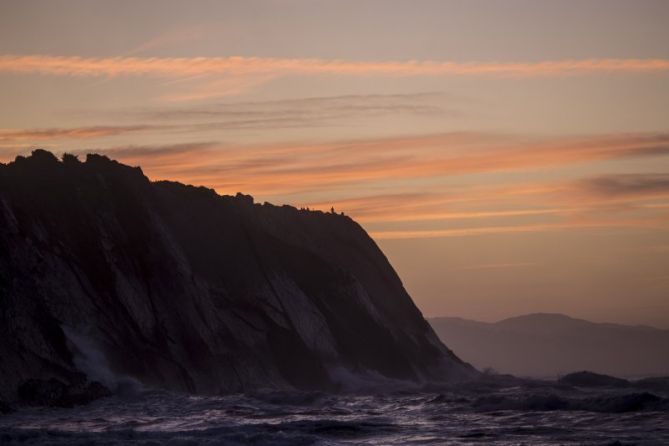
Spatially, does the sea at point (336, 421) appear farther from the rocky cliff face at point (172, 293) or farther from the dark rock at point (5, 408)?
the rocky cliff face at point (172, 293)

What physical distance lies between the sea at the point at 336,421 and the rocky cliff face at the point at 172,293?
355 cm

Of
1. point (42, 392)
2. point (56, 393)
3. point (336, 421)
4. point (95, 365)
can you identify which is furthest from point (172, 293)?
point (336, 421)

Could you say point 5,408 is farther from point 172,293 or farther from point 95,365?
point 172,293

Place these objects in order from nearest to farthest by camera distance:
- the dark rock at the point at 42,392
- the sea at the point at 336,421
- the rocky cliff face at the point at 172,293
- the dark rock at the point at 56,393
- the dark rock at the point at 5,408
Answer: the sea at the point at 336,421 → the dark rock at the point at 5,408 → the dark rock at the point at 42,392 → the dark rock at the point at 56,393 → the rocky cliff face at the point at 172,293

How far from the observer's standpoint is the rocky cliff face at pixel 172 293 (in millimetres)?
44812

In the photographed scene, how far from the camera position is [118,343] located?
155 feet

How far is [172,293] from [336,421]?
17.4 m

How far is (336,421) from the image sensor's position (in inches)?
1485

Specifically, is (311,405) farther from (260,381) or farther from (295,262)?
(295,262)

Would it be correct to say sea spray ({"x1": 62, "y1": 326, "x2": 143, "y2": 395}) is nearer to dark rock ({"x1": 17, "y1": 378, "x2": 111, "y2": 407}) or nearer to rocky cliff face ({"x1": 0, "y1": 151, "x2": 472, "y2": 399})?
rocky cliff face ({"x1": 0, "y1": 151, "x2": 472, "y2": 399})

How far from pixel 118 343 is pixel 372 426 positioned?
14.7m

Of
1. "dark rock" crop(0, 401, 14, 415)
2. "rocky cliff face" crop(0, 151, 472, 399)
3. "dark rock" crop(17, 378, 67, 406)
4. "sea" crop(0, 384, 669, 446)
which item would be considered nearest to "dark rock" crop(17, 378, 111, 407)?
"dark rock" crop(17, 378, 67, 406)

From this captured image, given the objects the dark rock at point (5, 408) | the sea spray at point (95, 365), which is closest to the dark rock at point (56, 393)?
the sea spray at point (95, 365)

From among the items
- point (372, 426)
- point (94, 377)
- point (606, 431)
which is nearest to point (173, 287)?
point (94, 377)
